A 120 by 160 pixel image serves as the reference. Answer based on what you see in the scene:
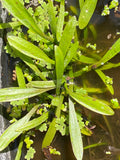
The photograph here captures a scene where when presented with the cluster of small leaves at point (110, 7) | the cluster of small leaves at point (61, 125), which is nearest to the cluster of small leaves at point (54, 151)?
the cluster of small leaves at point (61, 125)

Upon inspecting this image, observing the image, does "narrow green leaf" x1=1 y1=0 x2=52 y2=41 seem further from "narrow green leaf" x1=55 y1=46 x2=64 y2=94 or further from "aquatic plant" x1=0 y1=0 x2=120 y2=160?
"narrow green leaf" x1=55 y1=46 x2=64 y2=94

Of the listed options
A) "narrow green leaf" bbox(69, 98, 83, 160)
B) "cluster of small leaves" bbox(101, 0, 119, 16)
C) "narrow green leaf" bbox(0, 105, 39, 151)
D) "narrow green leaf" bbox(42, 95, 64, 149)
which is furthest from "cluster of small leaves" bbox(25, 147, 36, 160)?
"cluster of small leaves" bbox(101, 0, 119, 16)

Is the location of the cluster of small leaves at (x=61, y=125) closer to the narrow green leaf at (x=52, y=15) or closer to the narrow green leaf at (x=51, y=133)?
the narrow green leaf at (x=51, y=133)

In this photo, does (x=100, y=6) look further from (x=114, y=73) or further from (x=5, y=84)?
(x=5, y=84)

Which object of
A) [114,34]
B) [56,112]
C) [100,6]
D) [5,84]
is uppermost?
[100,6]

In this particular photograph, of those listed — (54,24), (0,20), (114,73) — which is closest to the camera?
(54,24)

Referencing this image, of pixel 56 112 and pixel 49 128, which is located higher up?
pixel 56 112

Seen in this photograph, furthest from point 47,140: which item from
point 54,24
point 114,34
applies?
point 114,34

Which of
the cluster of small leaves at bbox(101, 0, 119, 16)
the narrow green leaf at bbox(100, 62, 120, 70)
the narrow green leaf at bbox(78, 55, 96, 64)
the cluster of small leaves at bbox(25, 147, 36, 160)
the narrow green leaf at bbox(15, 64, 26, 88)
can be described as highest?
the cluster of small leaves at bbox(101, 0, 119, 16)
